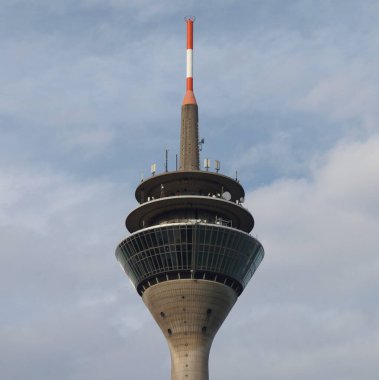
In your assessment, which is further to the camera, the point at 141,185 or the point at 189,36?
the point at 189,36

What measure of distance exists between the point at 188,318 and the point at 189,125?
32.7 meters

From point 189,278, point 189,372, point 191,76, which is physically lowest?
point 189,372

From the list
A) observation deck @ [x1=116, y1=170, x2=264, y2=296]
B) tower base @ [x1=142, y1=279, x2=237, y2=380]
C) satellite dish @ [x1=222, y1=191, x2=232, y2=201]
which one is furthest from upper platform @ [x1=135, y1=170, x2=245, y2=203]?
tower base @ [x1=142, y1=279, x2=237, y2=380]

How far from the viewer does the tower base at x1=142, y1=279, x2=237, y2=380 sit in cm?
16838

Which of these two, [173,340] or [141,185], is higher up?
[141,185]

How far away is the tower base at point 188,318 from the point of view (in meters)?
168

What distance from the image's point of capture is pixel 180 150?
182m

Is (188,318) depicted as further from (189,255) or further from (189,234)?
(189,234)

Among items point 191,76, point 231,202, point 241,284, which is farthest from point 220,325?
point 191,76

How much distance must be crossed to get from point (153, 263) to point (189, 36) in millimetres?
39831

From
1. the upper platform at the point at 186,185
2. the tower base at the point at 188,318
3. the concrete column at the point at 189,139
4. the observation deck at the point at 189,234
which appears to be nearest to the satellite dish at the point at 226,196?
the observation deck at the point at 189,234

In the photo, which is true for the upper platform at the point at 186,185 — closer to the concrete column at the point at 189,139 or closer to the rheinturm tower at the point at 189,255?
the rheinturm tower at the point at 189,255

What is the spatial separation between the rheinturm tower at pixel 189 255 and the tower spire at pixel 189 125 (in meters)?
1.18

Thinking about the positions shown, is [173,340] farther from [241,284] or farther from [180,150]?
[180,150]
